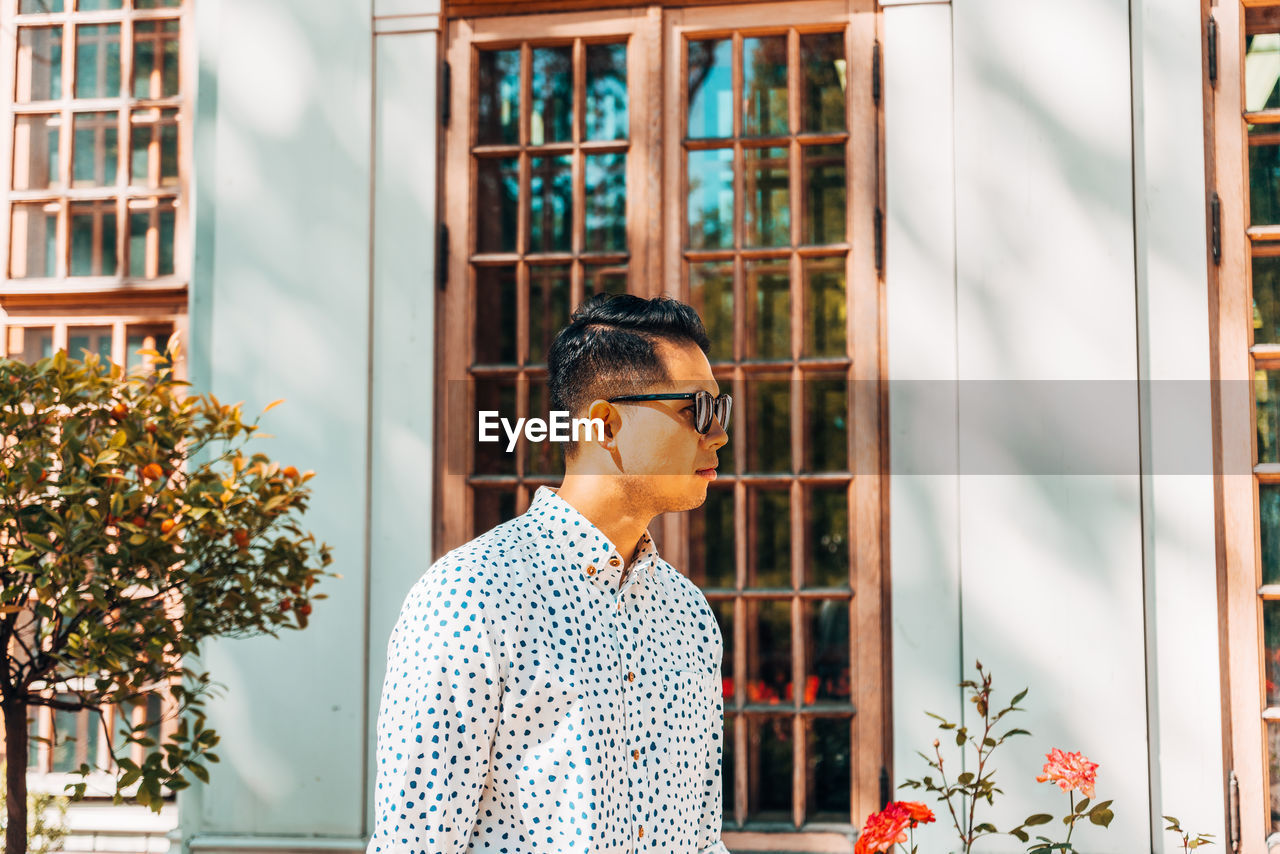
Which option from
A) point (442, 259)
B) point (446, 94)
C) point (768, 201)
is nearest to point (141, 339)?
point (442, 259)

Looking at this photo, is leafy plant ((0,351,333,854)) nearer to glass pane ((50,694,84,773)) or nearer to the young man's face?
Answer: glass pane ((50,694,84,773))

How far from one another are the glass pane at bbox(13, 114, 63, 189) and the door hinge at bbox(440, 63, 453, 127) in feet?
5.09

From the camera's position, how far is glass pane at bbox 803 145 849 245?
3.82 metres

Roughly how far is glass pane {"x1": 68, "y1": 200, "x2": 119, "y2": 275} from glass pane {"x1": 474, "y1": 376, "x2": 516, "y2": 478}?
155 centimetres

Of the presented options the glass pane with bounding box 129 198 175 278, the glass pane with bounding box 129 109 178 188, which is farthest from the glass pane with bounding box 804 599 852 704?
the glass pane with bounding box 129 109 178 188

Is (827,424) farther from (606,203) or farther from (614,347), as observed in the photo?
(614,347)

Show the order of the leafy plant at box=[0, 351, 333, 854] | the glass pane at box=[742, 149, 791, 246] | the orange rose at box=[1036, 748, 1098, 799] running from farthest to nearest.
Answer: the glass pane at box=[742, 149, 791, 246] < the leafy plant at box=[0, 351, 333, 854] < the orange rose at box=[1036, 748, 1098, 799]

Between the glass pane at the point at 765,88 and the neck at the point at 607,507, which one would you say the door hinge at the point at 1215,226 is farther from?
the neck at the point at 607,507

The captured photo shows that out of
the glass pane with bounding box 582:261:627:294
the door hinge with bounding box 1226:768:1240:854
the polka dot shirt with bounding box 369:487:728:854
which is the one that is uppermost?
the glass pane with bounding box 582:261:627:294

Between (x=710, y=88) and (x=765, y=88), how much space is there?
195mm

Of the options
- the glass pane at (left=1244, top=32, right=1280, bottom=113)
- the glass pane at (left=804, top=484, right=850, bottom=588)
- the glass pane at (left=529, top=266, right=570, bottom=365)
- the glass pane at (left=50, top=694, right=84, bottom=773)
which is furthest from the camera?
the glass pane at (left=50, top=694, right=84, bottom=773)

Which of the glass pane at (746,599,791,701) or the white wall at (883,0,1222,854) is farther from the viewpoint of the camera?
the glass pane at (746,599,791,701)

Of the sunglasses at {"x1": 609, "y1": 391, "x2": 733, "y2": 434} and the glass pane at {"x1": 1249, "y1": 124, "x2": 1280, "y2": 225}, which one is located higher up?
the glass pane at {"x1": 1249, "y1": 124, "x2": 1280, "y2": 225}

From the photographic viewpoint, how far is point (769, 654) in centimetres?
376
